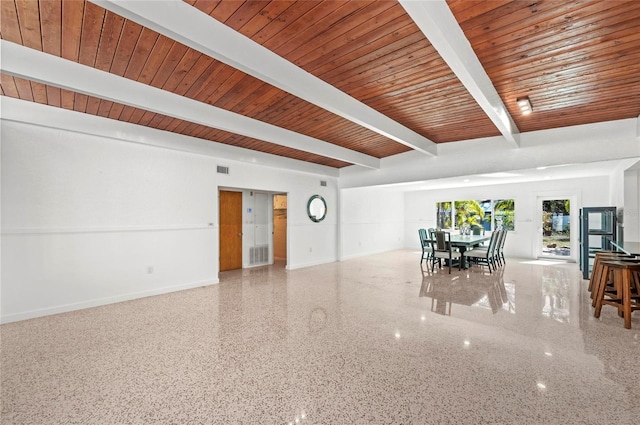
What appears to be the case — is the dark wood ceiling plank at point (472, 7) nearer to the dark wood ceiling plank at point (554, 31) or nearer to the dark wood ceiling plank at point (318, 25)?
the dark wood ceiling plank at point (554, 31)

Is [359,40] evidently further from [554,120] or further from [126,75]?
[554,120]

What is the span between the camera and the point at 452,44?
→ 2203 mm

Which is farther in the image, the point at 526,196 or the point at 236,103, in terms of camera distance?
the point at 526,196

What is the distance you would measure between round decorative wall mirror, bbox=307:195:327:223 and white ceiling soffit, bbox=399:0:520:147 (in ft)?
16.1

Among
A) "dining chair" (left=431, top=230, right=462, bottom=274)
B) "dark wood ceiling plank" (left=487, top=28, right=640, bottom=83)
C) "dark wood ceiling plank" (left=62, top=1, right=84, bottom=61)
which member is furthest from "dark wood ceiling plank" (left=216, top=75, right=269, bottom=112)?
"dining chair" (left=431, top=230, right=462, bottom=274)

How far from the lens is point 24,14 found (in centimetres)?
209

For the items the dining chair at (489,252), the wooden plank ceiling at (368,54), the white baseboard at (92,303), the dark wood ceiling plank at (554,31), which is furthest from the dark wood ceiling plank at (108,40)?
the dining chair at (489,252)

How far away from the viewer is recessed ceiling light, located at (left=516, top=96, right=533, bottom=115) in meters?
3.63

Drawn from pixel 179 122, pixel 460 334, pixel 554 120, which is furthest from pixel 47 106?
pixel 554 120

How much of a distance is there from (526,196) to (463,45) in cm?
806

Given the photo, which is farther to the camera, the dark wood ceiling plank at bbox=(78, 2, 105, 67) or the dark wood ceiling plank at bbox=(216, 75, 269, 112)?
the dark wood ceiling plank at bbox=(216, 75, 269, 112)

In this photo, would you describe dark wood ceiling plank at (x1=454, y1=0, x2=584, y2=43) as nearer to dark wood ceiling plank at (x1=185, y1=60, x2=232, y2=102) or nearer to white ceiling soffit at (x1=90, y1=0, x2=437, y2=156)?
white ceiling soffit at (x1=90, y1=0, x2=437, y2=156)

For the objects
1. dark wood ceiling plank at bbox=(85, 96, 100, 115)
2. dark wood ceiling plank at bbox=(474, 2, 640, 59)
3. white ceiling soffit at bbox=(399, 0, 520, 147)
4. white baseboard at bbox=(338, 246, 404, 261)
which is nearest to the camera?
white ceiling soffit at bbox=(399, 0, 520, 147)

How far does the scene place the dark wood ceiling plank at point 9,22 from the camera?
201 cm
